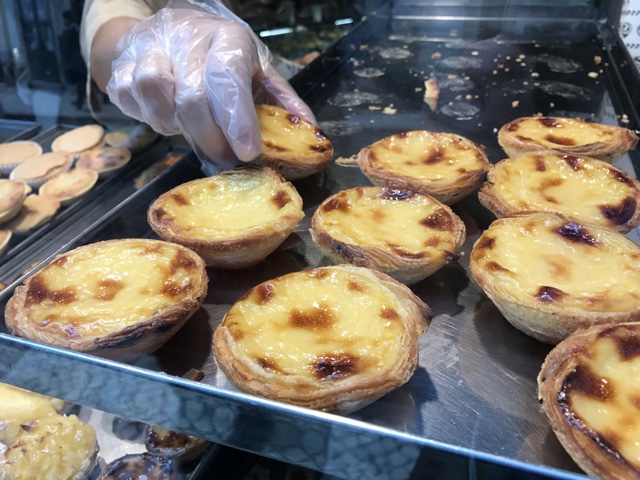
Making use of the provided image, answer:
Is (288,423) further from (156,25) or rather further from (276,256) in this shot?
(156,25)

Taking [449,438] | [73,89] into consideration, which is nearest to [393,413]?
[449,438]

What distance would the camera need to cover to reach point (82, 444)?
1812 millimetres

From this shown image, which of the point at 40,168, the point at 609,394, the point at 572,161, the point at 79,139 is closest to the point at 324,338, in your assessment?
the point at 609,394

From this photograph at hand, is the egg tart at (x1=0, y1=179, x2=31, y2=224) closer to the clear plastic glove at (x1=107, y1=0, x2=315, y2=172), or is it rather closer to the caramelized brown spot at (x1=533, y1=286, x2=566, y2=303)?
the clear plastic glove at (x1=107, y1=0, x2=315, y2=172)

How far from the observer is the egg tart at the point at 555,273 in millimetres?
1832

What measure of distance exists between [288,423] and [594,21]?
5.00 metres

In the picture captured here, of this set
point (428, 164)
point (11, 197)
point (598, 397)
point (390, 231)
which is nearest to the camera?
point (598, 397)

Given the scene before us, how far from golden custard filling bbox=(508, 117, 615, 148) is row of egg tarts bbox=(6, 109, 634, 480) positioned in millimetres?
426

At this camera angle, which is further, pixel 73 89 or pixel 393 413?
pixel 73 89

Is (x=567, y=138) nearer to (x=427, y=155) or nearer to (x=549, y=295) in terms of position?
(x=427, y=155)

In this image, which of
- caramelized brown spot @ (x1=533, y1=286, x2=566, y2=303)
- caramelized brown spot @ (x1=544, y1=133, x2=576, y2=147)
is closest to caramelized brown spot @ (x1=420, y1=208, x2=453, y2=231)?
caramelized brown spot @ (x1=533, y1=286, x2=566, y2=303)

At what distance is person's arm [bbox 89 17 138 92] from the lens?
10.8 ft

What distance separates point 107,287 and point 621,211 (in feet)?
7.04

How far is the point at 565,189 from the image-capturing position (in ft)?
8.52
